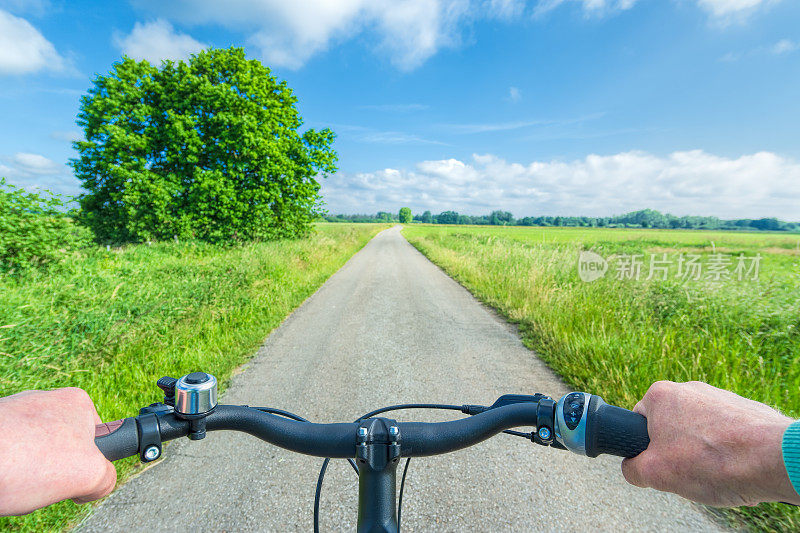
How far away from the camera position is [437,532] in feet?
6.83

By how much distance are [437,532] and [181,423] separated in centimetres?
186

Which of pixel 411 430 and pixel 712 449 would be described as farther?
pixel 411 430

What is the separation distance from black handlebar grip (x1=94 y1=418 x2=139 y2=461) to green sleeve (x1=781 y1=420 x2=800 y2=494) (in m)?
1.41

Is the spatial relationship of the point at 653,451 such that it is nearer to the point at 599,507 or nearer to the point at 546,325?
the point at 599,507

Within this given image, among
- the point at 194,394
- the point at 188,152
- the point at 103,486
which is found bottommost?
the point at 103,486

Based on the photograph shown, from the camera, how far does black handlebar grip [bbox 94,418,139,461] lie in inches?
33.4

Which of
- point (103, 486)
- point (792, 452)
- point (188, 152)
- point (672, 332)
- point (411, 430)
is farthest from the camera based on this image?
point (188, 152)

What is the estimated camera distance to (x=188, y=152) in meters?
15.5

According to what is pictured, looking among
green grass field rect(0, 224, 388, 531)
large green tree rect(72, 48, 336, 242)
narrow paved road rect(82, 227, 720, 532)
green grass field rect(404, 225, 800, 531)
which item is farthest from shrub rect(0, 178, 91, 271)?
green grass field rect(404, 225, 800, 531)

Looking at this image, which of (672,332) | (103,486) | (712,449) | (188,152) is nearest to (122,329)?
(103,486)

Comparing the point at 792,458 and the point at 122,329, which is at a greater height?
the point at 792,458

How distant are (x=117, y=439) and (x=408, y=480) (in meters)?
2.14

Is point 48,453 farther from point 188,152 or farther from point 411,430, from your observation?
point 188,152

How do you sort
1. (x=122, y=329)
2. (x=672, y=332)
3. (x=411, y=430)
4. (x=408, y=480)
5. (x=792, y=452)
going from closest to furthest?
(x=792, y=452), (x=411, y=430), (x=408, y=480), (x=672, y=332), (x=122, y=329)
